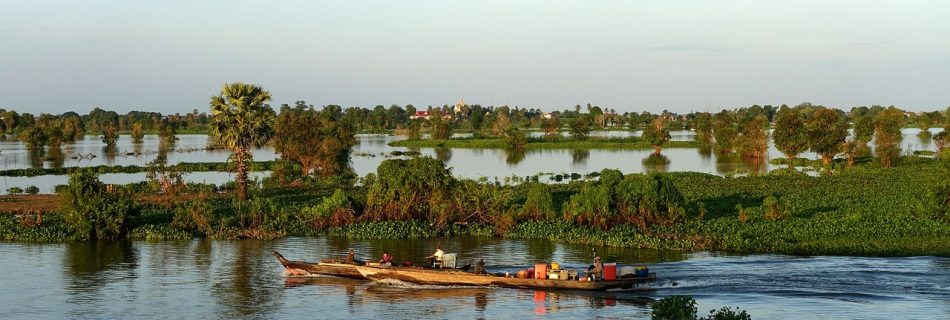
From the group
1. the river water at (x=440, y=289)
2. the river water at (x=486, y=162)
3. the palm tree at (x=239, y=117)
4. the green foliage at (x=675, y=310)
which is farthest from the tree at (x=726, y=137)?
the green foliage at (x=675, y=310)

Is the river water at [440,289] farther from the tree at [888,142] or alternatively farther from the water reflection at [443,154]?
the water reflection at [443,154]

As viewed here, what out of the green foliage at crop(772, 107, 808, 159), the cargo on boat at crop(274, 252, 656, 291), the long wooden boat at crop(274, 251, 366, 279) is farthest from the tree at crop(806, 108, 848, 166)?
the long wooden boat at crop(274, 251, 366, 279)

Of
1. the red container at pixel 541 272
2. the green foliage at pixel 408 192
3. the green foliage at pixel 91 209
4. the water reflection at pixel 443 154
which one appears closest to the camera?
the red container at pixel 541 272

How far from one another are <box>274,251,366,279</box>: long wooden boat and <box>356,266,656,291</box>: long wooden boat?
14.9 inches

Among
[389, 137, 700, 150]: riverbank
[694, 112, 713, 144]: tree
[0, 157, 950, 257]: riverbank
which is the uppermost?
[694, 112, 713, 144]: tree

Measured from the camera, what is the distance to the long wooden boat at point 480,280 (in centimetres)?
3169

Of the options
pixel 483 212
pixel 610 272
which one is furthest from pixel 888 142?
pixel 610 272

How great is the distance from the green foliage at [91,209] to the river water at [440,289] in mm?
3297

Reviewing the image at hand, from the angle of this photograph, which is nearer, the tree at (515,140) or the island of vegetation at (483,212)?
the island of vegetation at (483,212)

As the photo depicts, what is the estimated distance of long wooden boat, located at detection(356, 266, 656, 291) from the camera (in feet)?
104

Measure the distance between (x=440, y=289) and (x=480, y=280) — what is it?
139cm

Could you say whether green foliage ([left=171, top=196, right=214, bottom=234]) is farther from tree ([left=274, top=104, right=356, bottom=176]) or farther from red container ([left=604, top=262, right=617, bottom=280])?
tree ([left=274, top=104, right=356, bottom=176])

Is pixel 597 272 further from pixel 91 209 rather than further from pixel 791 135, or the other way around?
pixel 791 135

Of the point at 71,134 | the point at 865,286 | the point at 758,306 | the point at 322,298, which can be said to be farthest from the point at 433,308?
the point at 71,134
